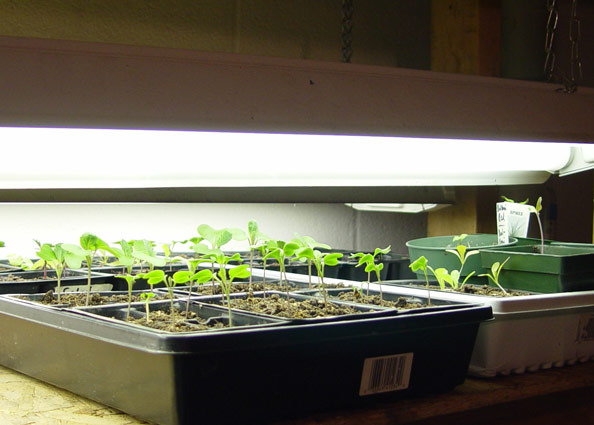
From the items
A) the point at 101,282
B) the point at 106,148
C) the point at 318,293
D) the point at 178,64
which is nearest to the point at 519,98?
the point at 318,293

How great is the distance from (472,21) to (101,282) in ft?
4.73

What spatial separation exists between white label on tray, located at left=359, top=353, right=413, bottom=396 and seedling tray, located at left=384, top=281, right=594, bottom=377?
0.22 meters

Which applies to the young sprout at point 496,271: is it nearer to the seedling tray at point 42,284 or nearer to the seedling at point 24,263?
the seedling tray at point 42,284

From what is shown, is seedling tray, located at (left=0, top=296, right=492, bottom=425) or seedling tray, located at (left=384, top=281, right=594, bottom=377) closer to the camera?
seedling tray, located at (left=0, top=296, right=492, bottom=425)

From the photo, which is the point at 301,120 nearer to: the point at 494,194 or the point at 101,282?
the point at 101,282

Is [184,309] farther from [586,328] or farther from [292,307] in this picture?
[586,328]

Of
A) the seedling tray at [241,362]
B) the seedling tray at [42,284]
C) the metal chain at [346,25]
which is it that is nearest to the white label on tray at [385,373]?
the seedling tray at [241,362]

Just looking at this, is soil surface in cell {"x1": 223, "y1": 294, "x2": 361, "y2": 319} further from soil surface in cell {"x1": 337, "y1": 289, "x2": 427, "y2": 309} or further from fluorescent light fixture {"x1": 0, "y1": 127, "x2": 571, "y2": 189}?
fluorescent light fixture {"x1": 0, "y1": 127, "x2": 571, "y2": 189}

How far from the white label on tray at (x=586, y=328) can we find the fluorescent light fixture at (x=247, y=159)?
373 millimetres

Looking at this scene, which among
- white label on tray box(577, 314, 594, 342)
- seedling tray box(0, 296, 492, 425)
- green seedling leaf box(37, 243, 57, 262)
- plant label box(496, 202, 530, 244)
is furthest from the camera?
plant label box(496, 202, 530, 244)

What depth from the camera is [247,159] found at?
1.44 m

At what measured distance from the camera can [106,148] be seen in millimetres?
1347

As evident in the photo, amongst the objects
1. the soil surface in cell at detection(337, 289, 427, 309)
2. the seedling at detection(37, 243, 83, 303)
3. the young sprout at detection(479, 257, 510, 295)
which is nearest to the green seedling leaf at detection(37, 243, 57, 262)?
the seedling at detection(37, 243, 83, 303)

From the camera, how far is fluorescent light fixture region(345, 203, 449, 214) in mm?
2533
